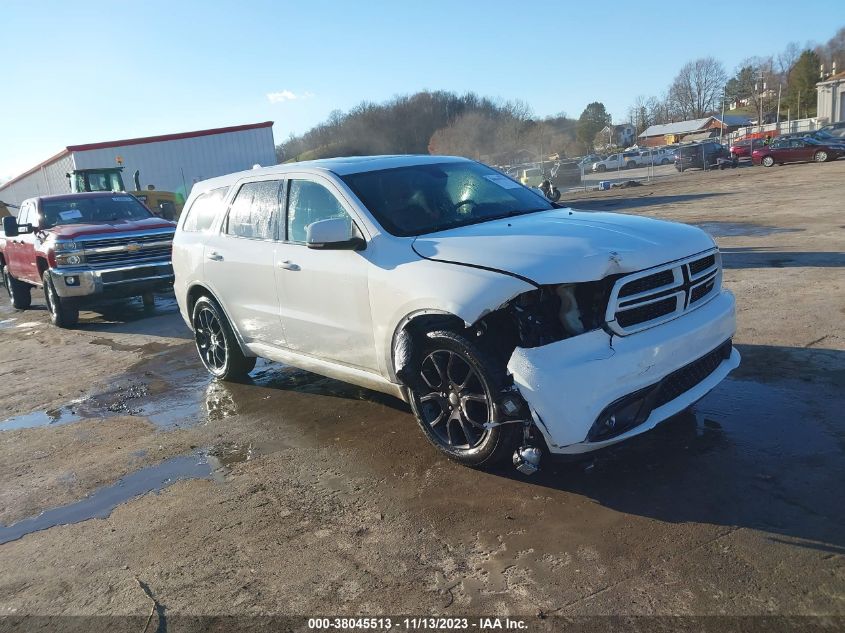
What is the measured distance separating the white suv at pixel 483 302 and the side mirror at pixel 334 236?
1 centimetres

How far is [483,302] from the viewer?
3.57m

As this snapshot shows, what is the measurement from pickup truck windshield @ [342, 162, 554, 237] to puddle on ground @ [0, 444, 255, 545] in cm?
193

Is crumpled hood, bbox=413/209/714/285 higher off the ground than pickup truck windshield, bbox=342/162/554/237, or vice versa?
pickup truck windshield, bbox=342/162/554/237

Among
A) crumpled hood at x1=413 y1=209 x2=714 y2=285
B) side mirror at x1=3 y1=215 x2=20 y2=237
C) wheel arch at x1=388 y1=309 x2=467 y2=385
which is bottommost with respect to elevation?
wheel arch at x1=388 y1=309 x2=467 y2=385

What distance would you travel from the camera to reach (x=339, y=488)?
4086 millimetres

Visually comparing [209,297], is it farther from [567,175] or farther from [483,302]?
[567,175]

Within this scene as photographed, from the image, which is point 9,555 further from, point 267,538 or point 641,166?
point 641,166

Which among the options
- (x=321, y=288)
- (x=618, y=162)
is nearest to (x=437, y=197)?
(x=321, y=288)

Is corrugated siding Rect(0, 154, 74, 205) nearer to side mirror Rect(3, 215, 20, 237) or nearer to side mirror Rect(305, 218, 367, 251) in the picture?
side mirror Rect(3, 215, 20, 237)

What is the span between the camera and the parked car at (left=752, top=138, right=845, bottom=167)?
32.1m

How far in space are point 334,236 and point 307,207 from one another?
818mm

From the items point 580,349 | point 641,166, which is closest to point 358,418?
point 580,349

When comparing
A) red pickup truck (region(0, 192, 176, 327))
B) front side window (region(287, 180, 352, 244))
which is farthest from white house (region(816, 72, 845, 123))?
front side window (region(287, 180, 352, 244))

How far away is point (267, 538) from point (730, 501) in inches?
92.4
